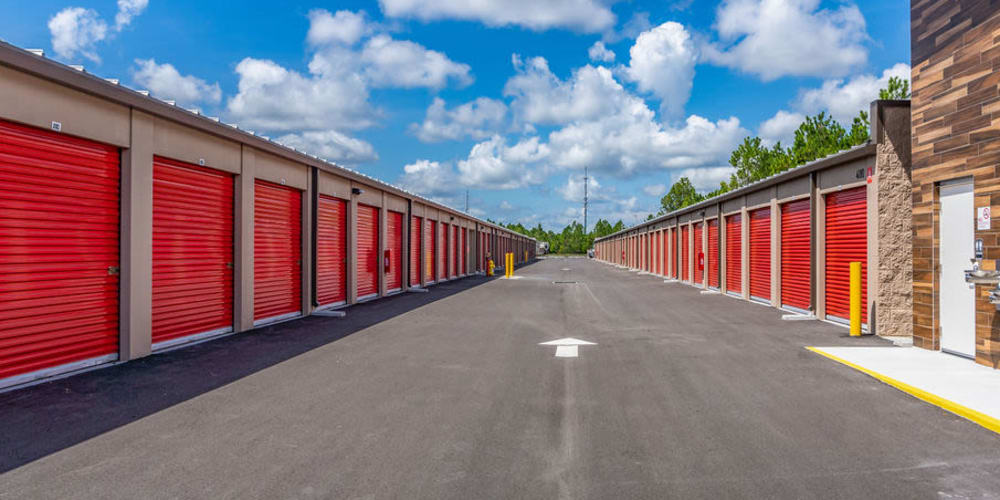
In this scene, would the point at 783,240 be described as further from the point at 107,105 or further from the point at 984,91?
the point at 107,105

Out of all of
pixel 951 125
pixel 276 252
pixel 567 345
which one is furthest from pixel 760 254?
pixel 276 252

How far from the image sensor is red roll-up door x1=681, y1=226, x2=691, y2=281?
2809 centimetres

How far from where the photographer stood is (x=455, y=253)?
32.8 m

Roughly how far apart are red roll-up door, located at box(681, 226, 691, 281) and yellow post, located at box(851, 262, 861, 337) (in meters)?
17.3

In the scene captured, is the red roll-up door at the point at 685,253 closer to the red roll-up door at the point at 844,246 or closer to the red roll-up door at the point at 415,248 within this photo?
the red roll-up door at the point at 415,248

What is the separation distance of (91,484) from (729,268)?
2111cm

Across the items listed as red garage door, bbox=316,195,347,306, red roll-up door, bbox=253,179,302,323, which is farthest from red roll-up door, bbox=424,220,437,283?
red roll-up door, bbox=253,179,302,323

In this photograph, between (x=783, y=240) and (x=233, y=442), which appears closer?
(x=233, y=442)

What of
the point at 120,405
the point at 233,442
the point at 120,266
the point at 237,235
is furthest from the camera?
the point at 237,235

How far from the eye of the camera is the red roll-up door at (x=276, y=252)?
1208cm

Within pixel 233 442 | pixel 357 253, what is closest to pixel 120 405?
pixel 233 442

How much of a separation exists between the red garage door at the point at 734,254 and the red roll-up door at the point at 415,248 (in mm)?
13280

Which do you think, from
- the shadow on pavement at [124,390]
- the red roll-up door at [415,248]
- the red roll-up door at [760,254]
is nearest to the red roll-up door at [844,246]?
the red roll-up door at [760,254]

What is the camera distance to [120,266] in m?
8.28
